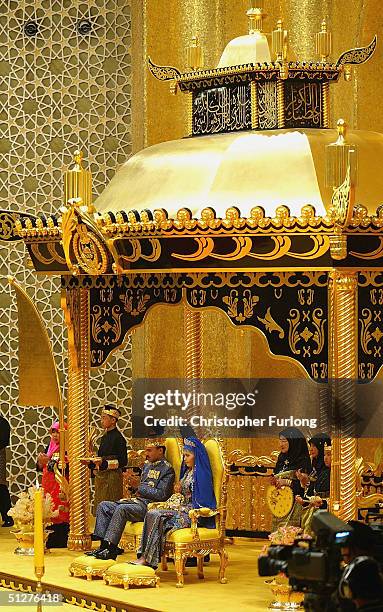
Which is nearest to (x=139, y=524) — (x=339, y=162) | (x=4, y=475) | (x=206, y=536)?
(x=206, y=536)

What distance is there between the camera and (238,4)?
1504 cm

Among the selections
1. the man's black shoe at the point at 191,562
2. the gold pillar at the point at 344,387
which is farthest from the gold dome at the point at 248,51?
the man's black shoe at the point at 191,562

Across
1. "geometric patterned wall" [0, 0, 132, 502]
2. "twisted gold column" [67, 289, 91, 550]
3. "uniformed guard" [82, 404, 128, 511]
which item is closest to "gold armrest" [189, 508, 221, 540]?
"uniformed guard" [82, 404, 128, 511]

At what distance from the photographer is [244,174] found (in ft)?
35.7

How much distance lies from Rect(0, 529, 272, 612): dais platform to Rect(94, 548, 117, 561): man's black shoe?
0.16 m

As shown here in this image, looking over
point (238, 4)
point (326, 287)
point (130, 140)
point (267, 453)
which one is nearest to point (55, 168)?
point (130, 140)

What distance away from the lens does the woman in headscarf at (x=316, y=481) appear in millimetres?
10406

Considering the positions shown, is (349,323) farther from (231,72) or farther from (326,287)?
(231,72)

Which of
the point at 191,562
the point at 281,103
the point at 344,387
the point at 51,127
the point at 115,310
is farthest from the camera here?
the point at 51,127

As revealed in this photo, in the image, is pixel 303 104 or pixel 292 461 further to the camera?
pixel 303 104

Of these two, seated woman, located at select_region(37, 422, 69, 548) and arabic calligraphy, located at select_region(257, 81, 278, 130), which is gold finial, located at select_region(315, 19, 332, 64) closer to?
arabic calligraphy, located at select_region(257, 81, 278, 130)

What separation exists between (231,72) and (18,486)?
4.80m

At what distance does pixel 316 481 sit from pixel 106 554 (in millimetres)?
1588

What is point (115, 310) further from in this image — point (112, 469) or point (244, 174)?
point (244, 174)
